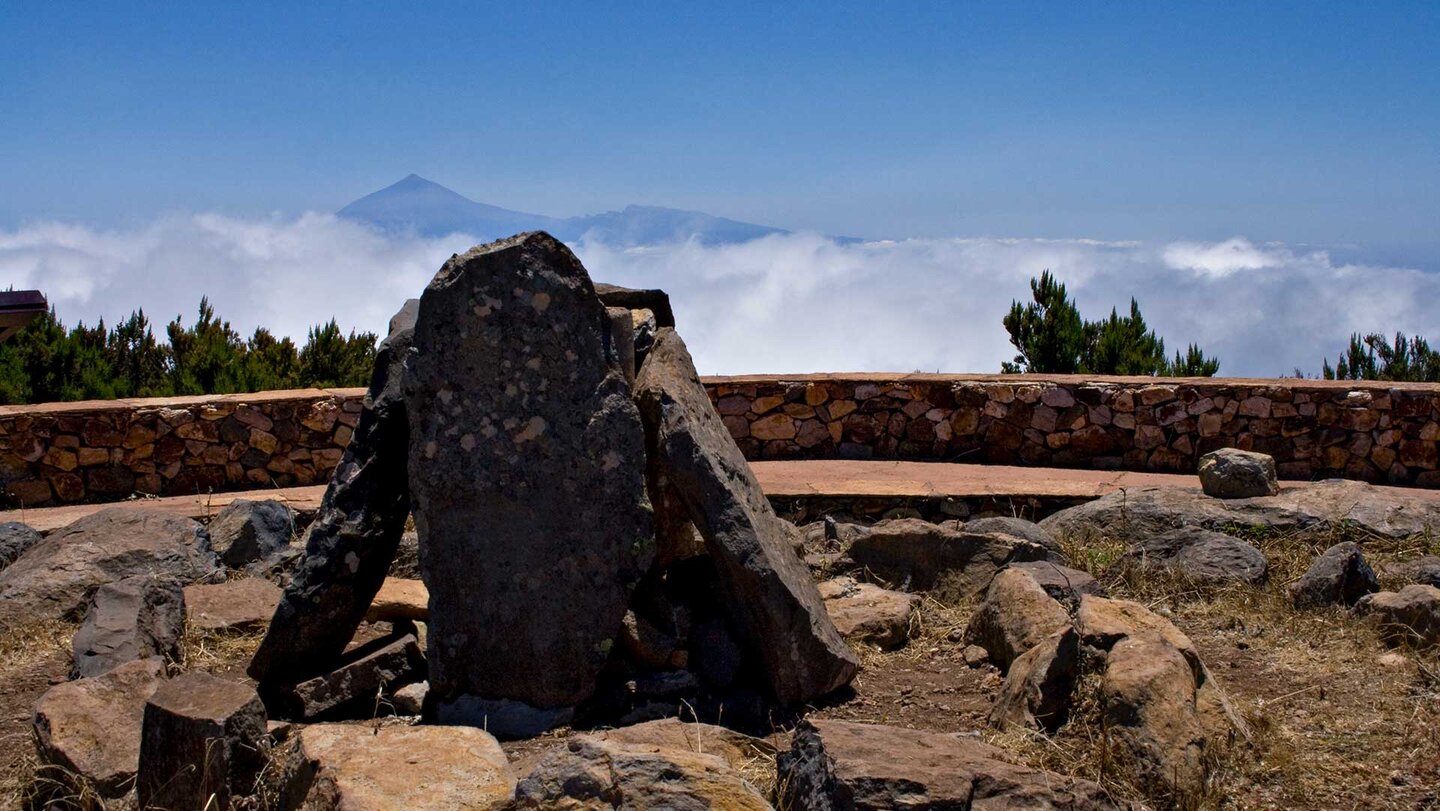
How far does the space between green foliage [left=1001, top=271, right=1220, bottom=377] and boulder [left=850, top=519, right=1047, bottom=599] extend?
24.9ft

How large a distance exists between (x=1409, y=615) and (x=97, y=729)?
546 centimetres

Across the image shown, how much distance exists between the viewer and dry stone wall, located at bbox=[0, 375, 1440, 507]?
34.7 feet

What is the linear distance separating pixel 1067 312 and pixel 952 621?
9083 millimetres

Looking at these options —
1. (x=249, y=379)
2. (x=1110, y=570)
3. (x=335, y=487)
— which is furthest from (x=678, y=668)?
(x=249, y=379)

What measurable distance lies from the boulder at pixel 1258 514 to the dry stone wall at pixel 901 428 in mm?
2181

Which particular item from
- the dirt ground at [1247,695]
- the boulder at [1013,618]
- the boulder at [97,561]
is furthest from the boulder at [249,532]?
the boulder at [1013,618]

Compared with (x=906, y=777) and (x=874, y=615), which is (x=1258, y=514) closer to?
(x=874, y=615)

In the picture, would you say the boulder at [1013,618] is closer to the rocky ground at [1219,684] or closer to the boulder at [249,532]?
the rocky ground at [1219,684]

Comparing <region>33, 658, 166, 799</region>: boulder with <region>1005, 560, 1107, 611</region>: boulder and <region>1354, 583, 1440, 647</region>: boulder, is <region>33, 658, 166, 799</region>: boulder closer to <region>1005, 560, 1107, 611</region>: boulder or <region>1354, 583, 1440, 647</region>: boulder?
<region>1005, 560, 1107, 611</region>: boulder

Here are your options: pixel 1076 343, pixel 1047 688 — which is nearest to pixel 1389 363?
pixel 1076 343

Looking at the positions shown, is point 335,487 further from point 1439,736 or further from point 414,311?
point 1439,736

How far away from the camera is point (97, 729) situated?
5.07 metres

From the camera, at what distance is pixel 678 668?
582 cm

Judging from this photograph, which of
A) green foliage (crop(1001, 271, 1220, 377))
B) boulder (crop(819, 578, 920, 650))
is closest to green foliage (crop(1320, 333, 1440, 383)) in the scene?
green foliage (crop(1001, 271, 1220, 377))
